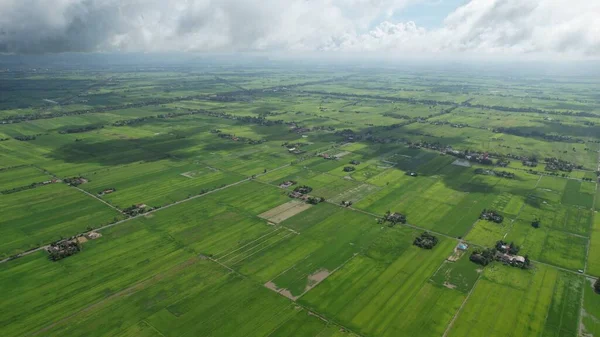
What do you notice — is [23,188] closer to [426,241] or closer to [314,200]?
[314,200]

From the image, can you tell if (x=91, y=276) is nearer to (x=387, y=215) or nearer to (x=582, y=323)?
(x=387, y=215)

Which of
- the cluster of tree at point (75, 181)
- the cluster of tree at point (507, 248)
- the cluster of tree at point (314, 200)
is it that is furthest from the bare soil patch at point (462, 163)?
the cluster of tree at point (75, 181)

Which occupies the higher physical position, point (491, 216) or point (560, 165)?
point (491, 216)

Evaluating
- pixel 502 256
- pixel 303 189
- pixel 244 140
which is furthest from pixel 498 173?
pixel 244 140

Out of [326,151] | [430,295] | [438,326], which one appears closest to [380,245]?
[430,295]

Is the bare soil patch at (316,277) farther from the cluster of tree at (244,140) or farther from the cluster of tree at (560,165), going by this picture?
the cluster of tree at (244,140)

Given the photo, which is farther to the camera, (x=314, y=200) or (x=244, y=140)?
(x=244, y=140)
